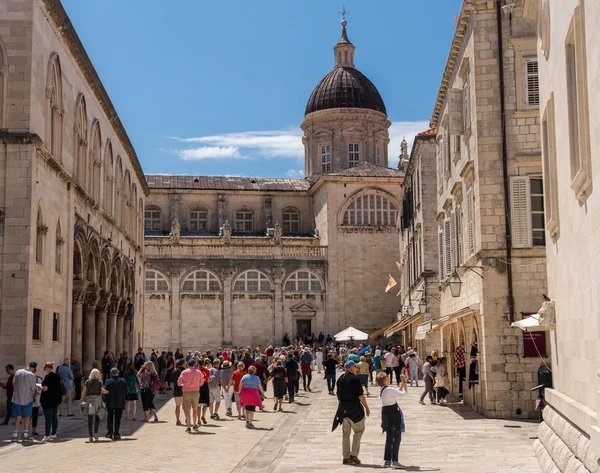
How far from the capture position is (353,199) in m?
61.0

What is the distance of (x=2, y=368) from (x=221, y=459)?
883 cm

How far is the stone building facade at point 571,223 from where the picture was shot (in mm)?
8719

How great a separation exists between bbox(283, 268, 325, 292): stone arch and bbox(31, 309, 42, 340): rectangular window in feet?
117

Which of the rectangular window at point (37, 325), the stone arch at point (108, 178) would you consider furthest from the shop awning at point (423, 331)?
the stone arch at point (108, 178)

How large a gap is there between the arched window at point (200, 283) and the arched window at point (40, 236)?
34.2 meters

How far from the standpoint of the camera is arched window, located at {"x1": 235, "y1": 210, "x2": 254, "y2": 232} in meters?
66.7

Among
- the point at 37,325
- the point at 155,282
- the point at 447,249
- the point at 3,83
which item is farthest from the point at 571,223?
the point at 155,282

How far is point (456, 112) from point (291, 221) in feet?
143

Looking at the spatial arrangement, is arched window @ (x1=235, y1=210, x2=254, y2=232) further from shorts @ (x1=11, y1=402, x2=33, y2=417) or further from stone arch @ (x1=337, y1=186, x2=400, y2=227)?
shorts @ (x1=11, y1=402, x2=33, y2=417)

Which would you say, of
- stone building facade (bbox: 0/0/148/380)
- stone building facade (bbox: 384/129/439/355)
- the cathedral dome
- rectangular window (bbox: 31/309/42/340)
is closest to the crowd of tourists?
rectangular window (bbox: 31/309/42/340)

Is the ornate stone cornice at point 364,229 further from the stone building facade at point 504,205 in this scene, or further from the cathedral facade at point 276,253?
the stone building facade at point 504,205

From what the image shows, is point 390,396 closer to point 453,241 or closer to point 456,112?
point 456,112

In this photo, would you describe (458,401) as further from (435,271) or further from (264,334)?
(264,334)

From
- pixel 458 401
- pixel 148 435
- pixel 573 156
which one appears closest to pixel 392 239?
pixel 458 401
